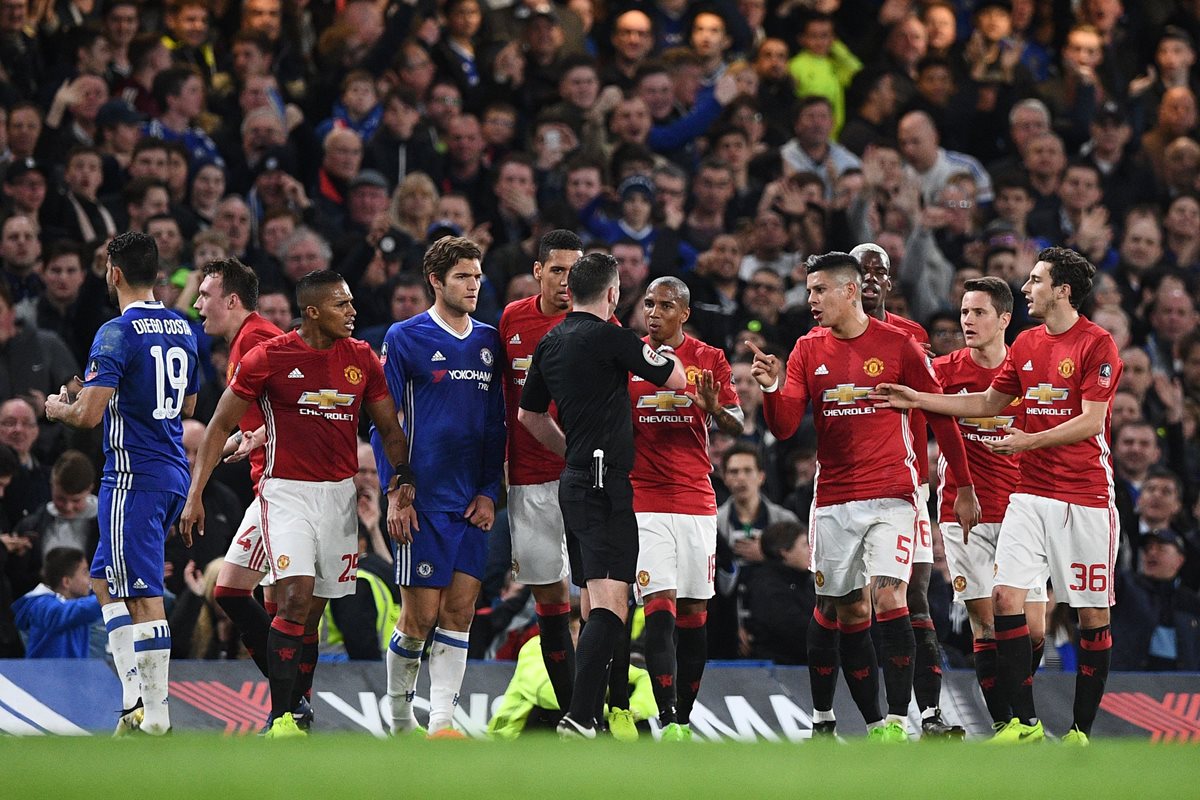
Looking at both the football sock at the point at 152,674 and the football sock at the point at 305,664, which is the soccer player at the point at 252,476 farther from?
the football sock at the point at 152,674

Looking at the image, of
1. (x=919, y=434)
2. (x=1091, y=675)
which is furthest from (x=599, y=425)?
(x=1091, y=675)

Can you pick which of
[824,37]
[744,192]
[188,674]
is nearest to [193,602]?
[188,674]

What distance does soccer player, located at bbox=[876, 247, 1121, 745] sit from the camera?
33.9 ft

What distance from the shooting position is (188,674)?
11641 mm

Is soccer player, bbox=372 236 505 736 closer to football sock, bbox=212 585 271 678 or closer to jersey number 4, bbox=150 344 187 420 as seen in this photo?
football sock, bbox=212 585 271 678

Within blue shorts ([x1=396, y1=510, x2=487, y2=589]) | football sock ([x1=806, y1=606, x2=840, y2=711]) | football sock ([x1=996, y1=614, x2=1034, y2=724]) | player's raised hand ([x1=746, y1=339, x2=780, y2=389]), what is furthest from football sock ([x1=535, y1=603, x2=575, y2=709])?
football sock ([x1=996, y1=614, x2=1034, y2=724])

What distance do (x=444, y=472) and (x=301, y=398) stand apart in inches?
37.3

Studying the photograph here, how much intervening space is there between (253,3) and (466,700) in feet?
30.7

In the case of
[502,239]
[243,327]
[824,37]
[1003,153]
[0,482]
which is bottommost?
[0,482]

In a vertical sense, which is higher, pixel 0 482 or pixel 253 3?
pixel 253 3

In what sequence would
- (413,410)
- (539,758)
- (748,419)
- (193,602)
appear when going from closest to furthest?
(539,758), (413,410), (193,602), (748,419)

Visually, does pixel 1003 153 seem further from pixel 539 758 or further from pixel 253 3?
pixel 539 758

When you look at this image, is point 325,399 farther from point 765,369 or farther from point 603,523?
point 765,369

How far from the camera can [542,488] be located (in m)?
10.5
